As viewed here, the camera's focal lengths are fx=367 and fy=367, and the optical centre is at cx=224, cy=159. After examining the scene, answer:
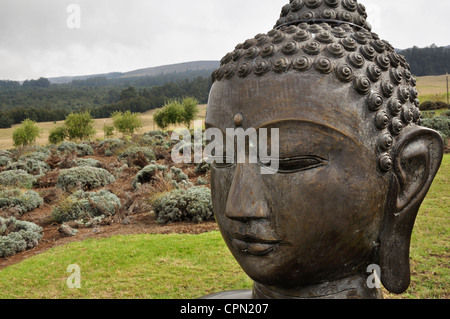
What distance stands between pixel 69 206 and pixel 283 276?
10.3m

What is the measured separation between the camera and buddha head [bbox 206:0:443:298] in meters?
2.35

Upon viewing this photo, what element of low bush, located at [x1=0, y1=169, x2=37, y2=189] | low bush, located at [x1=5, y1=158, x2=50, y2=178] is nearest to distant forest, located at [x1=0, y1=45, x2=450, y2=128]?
low bush, located at [x1=5, y1=158, x2=50, y2=178]

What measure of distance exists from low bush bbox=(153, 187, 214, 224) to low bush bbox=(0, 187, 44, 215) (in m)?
5.10

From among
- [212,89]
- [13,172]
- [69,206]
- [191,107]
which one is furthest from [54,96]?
[212,89]

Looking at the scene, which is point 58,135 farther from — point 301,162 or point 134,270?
point 301,162

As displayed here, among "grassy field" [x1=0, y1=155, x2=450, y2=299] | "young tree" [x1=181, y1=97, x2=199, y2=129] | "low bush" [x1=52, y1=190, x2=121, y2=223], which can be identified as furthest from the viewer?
"young tree" [x1=181, y1=97, x2=199, y2=129]

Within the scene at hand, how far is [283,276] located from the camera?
254cm

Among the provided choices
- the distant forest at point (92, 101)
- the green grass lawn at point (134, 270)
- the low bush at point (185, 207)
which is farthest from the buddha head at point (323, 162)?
the distant forest at point (92, 101)

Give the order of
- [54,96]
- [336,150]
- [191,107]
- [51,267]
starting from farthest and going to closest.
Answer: [54,96] → [191,107] → [51,267] → [336,150]

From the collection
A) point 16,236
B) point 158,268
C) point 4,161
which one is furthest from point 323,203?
point 4,161

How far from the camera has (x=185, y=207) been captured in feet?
34.0

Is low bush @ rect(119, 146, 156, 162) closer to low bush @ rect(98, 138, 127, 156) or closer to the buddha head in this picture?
low bush @ rect(98, 138, 127, 156)
